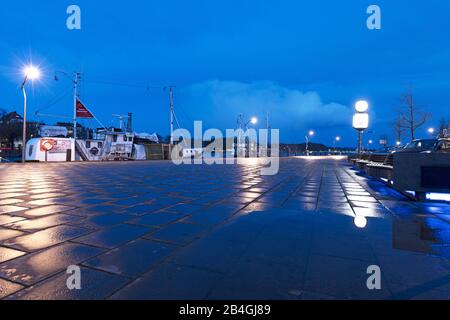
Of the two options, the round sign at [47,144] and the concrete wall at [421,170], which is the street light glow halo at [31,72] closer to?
the round sign at [47,144]

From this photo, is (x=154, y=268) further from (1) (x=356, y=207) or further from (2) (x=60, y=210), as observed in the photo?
(1) (x=356, y=207)

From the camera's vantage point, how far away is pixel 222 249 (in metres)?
3.04

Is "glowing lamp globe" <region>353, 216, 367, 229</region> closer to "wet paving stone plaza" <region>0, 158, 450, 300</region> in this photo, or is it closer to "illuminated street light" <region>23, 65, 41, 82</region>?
"wet paving stone plaza" <region>0, 158, 450, 300</region>

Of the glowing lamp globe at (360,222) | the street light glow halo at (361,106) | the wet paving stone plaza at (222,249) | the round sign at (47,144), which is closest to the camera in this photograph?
the wet paving stone plaza at (222,249)

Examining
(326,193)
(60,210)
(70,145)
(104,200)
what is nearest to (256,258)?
(60,210)

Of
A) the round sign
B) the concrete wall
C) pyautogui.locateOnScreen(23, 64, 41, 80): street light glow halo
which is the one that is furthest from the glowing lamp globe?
the round sign

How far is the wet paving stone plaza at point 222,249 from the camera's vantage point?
2152 mm

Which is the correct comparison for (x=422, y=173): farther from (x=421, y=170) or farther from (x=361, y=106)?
(x=361, y=106)

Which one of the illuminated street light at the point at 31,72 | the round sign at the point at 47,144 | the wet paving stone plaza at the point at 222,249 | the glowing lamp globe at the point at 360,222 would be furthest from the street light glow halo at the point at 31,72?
the glowing lamp globe at the point at 360,222

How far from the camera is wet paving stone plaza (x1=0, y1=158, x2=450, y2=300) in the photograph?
7.06 ft

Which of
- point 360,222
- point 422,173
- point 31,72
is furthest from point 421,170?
point 31,72
